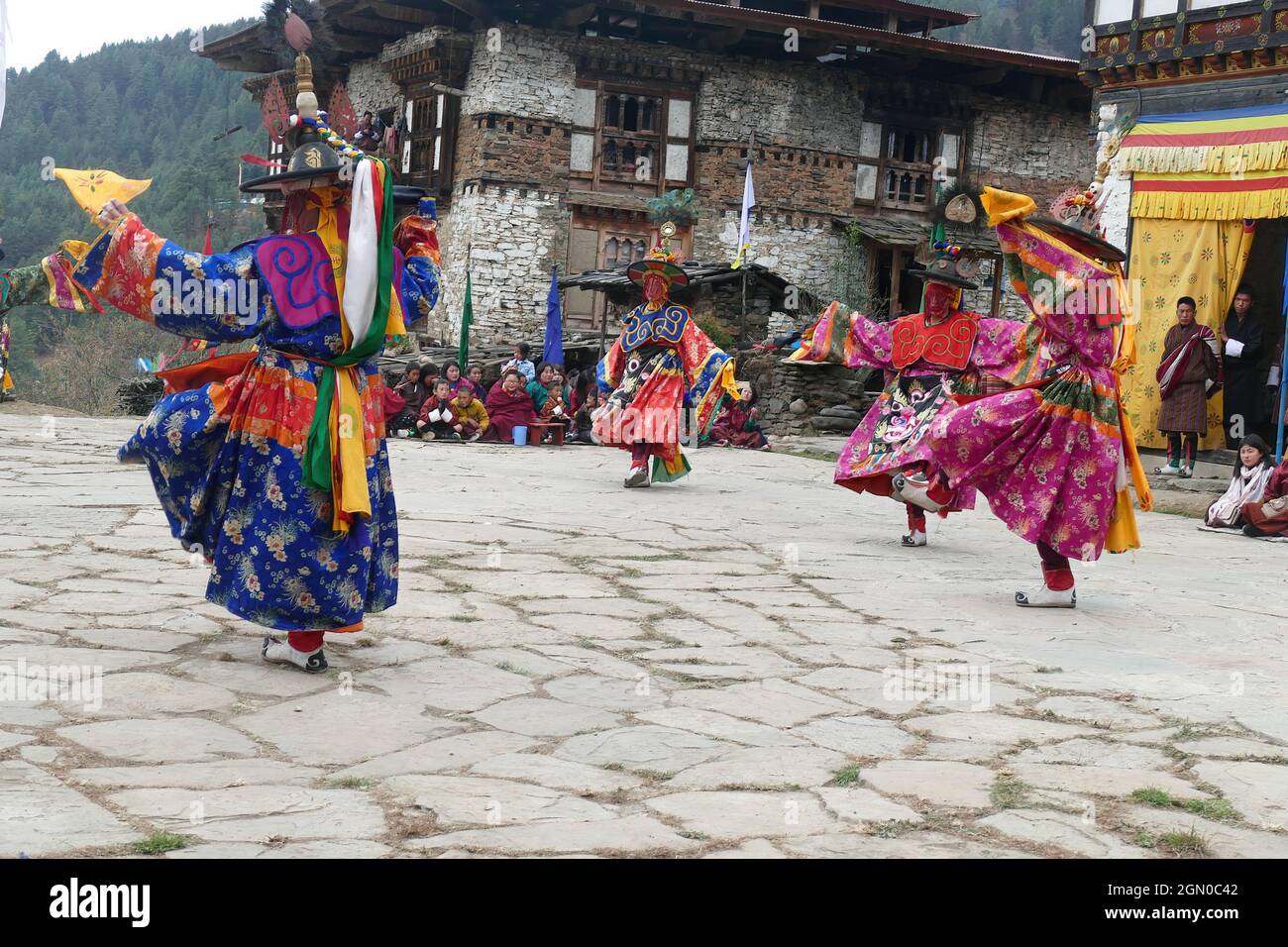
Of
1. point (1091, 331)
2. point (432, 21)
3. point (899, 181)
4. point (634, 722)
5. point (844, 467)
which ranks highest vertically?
point (432, 21)

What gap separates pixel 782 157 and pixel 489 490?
14783mm

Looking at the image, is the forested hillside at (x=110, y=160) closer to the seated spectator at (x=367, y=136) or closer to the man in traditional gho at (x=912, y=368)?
the man in traditional gho at (x=912, y=368)

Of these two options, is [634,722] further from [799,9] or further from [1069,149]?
[1069,149]

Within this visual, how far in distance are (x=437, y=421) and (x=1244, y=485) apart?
8.62 m

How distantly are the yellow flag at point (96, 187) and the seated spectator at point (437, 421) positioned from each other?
11.2 metres

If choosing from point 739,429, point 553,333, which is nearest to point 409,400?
point 553,333

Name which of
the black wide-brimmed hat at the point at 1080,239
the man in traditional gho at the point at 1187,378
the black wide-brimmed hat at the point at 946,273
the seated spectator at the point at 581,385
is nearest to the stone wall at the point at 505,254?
the seated spectator at the point at 581,385

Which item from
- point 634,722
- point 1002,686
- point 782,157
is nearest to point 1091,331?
point 1002,686

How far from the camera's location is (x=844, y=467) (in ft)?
28.0

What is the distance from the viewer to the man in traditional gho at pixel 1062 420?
6.36 meters

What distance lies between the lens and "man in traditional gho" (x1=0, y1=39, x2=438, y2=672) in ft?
15.0

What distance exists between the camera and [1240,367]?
13.6 metres

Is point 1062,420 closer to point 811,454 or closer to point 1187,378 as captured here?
point 1187,378

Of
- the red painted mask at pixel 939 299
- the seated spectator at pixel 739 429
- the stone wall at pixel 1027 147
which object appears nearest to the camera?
the red painted mask at pixel 939 299
